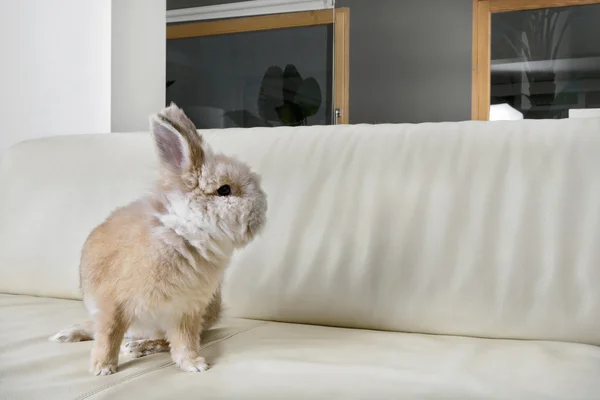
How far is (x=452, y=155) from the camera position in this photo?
1.26 m

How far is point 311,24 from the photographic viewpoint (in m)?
3.91

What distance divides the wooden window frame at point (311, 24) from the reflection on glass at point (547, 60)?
1.04m

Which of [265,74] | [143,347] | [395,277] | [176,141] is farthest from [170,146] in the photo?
[265,74]

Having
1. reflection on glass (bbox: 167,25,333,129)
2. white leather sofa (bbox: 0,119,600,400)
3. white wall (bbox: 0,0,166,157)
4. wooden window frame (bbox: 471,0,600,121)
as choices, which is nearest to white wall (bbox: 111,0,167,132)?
white wall (bbox: 0,0,166,157)

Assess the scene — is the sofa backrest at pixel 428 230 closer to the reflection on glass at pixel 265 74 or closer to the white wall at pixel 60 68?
the white wall at pixel 60 68

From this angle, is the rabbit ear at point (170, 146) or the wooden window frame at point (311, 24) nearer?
the rabbit ear at point (170, 146)

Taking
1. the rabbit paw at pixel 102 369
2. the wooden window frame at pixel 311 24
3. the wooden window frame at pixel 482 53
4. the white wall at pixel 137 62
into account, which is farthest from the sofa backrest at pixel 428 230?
the wooden window frame at pixel 482 53

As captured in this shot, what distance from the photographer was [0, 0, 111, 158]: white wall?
82.4 inches

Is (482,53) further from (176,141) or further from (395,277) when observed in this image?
(176,141)

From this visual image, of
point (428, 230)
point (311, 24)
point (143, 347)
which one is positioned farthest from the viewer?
point (311, 24)

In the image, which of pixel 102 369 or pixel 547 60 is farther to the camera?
pixel 547 60

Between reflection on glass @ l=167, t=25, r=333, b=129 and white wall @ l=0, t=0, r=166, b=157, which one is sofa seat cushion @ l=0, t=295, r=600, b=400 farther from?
reflection on glass @ l=167, t=25, r=333, b=129

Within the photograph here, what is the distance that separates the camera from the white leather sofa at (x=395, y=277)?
2.91 feet

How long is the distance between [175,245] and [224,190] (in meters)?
0.12
